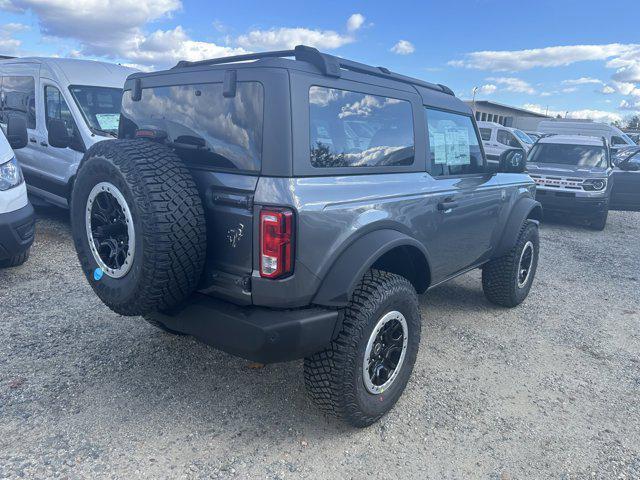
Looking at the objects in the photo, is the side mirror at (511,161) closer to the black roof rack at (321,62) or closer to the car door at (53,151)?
the black roof rack at (321,62)

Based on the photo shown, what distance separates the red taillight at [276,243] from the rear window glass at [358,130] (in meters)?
0.38

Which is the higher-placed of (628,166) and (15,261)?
(628,166)

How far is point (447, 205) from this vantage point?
3.42 metres

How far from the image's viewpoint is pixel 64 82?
6215 mm

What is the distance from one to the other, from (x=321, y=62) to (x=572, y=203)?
26.9 feet

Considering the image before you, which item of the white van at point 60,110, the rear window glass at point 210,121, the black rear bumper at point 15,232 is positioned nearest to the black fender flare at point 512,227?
the rear window glass at point 210,121

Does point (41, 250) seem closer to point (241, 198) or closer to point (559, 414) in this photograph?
point (241, 198)

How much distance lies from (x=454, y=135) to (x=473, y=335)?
1.70m

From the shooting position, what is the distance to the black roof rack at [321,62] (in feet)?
8.37

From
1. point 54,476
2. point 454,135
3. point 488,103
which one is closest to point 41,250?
point 54,476

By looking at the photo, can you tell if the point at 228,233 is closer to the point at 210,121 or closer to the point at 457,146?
the point at 210,121

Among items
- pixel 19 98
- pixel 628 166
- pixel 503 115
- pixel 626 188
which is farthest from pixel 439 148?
pixel 503 115

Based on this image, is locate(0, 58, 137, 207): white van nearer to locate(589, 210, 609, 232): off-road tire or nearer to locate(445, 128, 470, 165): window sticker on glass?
locate(445, 128, 470, 165): window sticker on glass

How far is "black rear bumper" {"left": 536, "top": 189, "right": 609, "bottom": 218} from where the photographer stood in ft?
29.8
